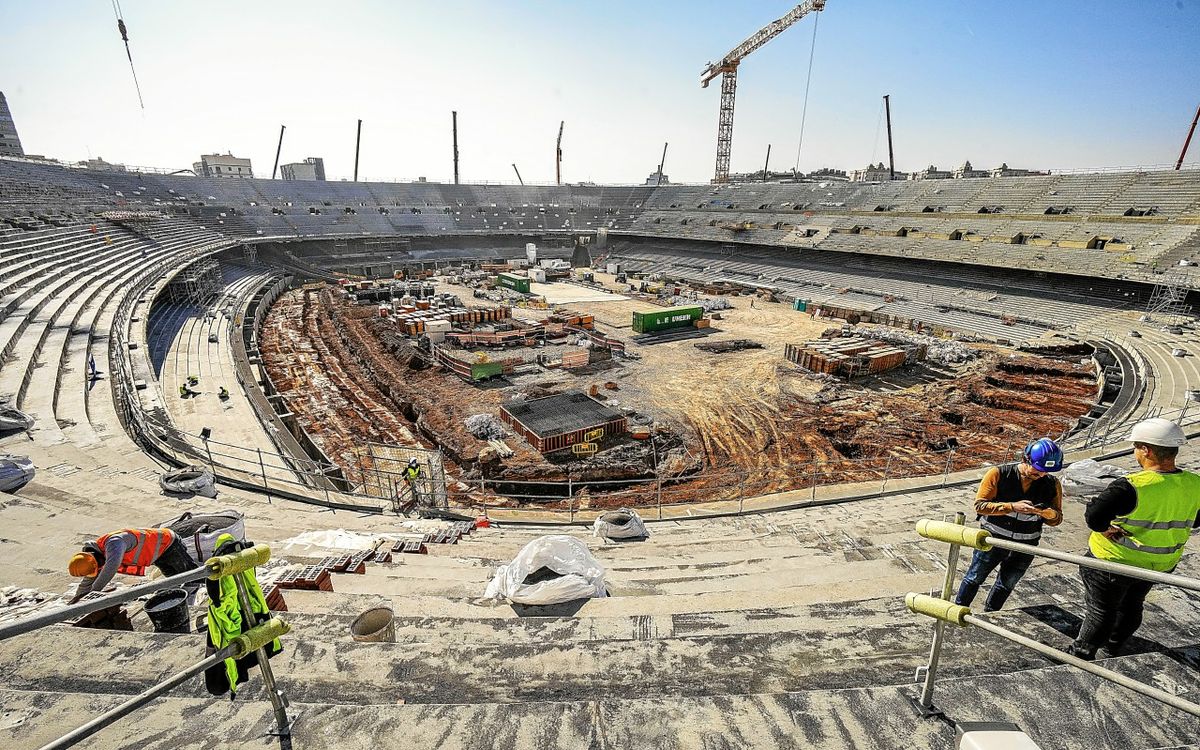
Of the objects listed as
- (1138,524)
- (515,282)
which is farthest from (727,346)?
(1138,524)

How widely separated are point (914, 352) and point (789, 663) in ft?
89.4

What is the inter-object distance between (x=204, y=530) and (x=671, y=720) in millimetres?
5329

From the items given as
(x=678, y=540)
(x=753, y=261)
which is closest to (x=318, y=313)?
(x=678, y=540)

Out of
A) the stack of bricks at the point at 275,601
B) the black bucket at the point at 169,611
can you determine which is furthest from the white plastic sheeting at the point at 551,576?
the black bucket at the point at 169,611

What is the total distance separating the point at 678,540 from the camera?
9148 millimetres

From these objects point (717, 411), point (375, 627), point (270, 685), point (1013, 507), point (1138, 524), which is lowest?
point (717, 411)

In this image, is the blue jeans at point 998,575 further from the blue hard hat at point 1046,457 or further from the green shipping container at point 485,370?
the green shipping container at point 485,370

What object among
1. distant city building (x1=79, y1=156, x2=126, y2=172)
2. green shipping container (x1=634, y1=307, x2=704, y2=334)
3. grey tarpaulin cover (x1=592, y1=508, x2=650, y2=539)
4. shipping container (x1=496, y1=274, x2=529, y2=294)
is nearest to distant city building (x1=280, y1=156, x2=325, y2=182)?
distant city building (x1=79, y1=156, x2=126, y2=172)

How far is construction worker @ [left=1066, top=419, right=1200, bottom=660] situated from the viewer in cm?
333

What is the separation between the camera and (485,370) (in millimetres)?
23797

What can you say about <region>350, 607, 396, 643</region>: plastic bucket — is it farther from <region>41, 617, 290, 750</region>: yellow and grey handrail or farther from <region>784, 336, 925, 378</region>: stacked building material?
<region>784, 336, 925, 378</region>: stacked building material

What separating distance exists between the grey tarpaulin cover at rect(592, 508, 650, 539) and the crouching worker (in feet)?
21.7

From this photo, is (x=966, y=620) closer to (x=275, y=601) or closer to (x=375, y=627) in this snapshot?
(x=375, y=627)

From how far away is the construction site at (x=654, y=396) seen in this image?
15.9m
